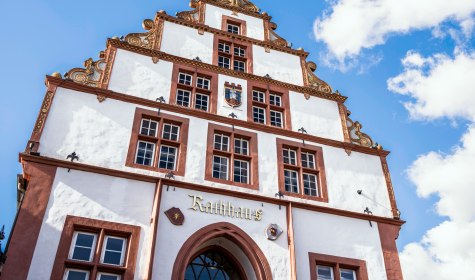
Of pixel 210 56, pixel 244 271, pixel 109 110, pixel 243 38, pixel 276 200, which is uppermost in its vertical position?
pixel 243 38

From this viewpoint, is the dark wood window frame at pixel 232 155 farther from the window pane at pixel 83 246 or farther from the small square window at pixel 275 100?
the window pane at pixel 83 246

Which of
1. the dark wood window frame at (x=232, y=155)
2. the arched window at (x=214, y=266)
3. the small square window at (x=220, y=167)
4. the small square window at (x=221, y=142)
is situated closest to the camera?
the arched window at (x=214, y=266)

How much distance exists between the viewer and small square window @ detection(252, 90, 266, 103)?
18.3 m

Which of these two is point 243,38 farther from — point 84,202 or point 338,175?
point 84,202

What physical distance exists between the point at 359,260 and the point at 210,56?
9.58 metres

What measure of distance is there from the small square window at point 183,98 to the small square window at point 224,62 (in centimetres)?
236

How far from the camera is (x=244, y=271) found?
14453 mm

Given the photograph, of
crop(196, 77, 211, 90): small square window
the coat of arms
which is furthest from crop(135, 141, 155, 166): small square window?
the coat of arms

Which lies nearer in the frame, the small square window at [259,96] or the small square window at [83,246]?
the small square window at [83,246]

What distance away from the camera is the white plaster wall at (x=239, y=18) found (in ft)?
67.7

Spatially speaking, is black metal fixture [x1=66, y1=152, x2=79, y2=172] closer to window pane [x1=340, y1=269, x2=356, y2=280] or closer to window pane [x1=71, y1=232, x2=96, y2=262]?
window pane [x1=71, y1=232, x2=96, y2=262]

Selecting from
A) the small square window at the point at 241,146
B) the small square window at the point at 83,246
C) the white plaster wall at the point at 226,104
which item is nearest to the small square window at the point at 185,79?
the white plaster wall at the point at 226,104

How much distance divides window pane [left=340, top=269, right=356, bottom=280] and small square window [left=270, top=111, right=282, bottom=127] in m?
5.84

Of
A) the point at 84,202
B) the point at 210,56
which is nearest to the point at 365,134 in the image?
the point at 210,56
